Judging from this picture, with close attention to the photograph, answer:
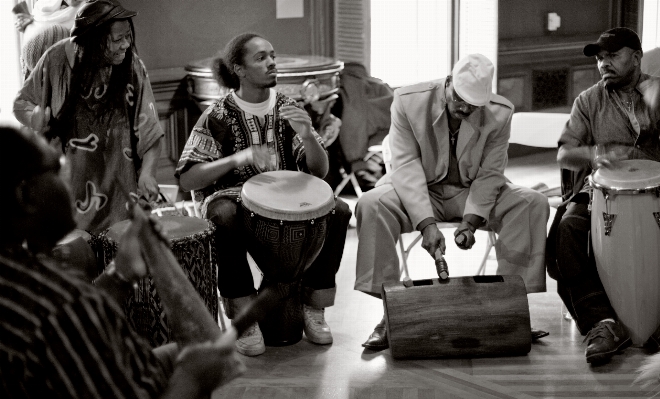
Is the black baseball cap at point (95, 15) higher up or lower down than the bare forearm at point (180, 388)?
higher up

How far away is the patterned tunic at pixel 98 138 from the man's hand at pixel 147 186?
0.15 ft

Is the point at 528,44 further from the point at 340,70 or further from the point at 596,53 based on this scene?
the point at 596,53

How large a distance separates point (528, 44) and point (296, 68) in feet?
9.91

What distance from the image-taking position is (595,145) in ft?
13.8

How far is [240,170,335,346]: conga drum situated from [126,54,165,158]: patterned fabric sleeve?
1.47ft

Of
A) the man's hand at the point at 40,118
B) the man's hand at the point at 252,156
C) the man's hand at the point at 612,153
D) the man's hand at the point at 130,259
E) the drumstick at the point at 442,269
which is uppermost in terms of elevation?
the man's hand at the point at 40,118

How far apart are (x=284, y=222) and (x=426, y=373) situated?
2.68ft

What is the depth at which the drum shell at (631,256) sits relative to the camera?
149 inches

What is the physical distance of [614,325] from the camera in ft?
12.7

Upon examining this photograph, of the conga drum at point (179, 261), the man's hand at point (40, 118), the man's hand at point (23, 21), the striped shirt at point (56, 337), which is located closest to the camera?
the striped shirt at point (56, 337)

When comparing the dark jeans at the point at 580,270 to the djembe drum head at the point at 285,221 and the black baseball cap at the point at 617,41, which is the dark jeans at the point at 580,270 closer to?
the black baseball cap at the point at 617,41

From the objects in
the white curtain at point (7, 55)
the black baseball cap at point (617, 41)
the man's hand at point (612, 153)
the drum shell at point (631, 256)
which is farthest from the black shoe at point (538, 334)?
the white curtain at point (7, 55)

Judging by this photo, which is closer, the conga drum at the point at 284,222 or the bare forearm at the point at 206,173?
the conga drum at the point at 284,222

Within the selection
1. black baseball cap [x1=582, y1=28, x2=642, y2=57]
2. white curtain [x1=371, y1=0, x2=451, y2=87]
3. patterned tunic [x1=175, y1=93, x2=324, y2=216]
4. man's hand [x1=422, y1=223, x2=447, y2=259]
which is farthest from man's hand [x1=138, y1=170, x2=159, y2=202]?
white curtain [x1=371, y1=0, x2=451, y2=87]
